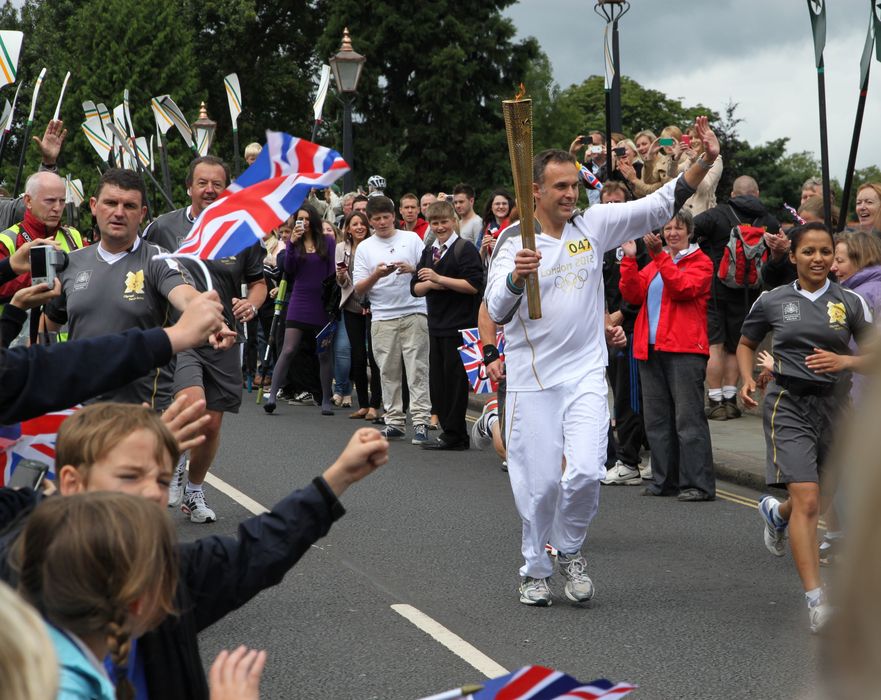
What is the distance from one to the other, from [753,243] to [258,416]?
218 inches

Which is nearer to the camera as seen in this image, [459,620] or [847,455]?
[847,455]

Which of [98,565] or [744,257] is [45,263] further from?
[744,257]

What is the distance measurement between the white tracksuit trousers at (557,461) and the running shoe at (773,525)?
963 mm

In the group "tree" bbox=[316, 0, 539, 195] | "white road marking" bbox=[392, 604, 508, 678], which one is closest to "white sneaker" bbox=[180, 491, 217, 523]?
"white road marking" bbox=[392, 604, 508, 678]

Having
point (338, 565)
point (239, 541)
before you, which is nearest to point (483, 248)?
point (338, 565)

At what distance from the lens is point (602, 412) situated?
6.62m

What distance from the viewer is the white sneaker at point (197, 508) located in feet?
28.1

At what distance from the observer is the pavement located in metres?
10.4

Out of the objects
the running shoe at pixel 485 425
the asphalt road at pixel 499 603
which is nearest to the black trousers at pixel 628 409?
the asphalt road at pixel 499 603

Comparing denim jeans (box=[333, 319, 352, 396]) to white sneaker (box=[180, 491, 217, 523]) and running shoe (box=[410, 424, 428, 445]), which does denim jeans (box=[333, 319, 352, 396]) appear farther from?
white sneaker (box=[180, 491, 217, 523])

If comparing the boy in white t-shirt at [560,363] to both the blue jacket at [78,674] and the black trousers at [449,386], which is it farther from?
the black trousers at [449,386]

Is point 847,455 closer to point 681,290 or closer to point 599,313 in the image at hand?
point 599,313

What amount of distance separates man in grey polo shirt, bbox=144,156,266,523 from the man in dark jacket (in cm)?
525

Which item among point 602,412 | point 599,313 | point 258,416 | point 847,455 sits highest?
point 847,455
